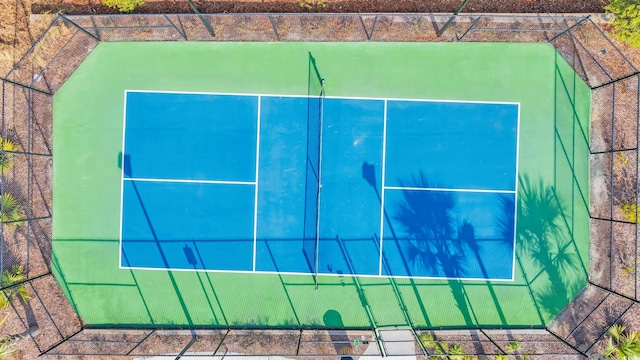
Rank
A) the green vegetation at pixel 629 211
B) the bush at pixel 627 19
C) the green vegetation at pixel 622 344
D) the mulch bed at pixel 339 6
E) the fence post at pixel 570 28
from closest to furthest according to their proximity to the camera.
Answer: the bush at pixel 627 19, the green vegetation at pixel 622 344, the fence post at pixel 570 28, the green vegetation at pixel 629 211, the mulch bed at pixel 339 6

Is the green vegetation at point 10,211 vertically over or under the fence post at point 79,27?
under

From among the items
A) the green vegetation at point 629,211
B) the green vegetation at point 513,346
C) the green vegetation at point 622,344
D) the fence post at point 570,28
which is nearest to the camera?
the green vegetation at point 622,344

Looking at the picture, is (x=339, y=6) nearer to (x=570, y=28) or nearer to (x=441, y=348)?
(x=570, y=28)

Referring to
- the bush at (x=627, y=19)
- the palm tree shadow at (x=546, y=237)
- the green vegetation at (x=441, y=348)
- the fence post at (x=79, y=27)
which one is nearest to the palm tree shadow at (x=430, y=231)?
the palm tree shadow at (x=546, y=237)

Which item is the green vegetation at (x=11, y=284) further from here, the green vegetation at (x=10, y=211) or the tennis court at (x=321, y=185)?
the green vegetation at (x=10, y=211)

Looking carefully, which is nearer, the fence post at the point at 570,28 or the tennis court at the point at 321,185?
the fence post at the point at 570,28

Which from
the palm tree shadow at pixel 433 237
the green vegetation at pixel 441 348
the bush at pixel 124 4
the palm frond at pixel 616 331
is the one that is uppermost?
the bush at pixel 124 4

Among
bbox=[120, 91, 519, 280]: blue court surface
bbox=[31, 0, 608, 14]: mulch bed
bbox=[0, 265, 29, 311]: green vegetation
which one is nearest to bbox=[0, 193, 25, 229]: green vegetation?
bbox=[0, 265, 29, 311]: green vegetation

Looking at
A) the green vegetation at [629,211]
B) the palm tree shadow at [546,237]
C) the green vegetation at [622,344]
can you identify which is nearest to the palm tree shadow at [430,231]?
the palm tree shadow at [546,237]
